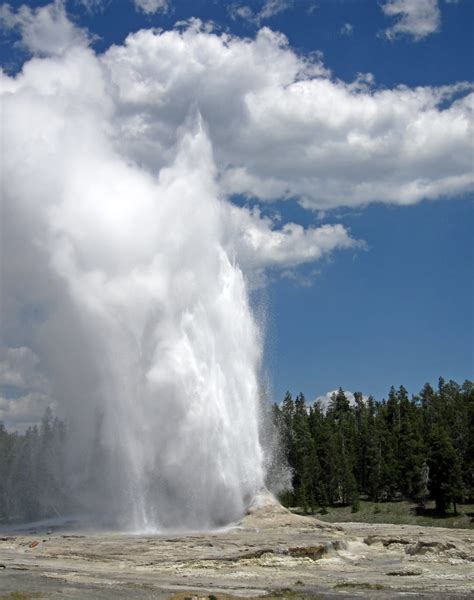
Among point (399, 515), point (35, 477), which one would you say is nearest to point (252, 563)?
point (399, 515)

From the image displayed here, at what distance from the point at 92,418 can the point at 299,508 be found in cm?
2354

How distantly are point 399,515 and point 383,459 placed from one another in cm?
1387

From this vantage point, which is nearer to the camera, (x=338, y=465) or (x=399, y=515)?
(x=399, y=515)

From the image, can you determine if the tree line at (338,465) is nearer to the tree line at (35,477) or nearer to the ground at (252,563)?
the tree line at (35,477)

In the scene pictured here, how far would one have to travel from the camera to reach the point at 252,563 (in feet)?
104

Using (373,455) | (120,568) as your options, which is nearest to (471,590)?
(120,568)

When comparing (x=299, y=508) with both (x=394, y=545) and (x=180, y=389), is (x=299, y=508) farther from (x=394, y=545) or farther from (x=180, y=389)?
(x=394, y=545)

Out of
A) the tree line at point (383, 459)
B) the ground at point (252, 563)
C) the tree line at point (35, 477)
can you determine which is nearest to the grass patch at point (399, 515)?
the tree line at point (383, 459)

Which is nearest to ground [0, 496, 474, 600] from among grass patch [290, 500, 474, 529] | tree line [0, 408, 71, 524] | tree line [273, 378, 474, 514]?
grass patch [290, 500, 474, 529]

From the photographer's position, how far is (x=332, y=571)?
30.0 meters

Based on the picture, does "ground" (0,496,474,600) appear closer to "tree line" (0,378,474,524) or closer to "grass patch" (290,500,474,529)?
Result: "grass patch" (290,500,474,529)

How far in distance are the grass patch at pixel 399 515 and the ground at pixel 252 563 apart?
1179cm

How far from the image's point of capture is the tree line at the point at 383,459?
6388 centimetres

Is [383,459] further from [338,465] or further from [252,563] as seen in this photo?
[252,563]
